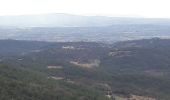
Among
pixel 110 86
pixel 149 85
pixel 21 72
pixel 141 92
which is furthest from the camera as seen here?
pixel 149 85

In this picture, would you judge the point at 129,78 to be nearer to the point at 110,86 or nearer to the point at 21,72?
the point at 110,86

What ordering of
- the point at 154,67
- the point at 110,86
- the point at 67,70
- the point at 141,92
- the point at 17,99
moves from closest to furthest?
the point at 17,99 < the point at 141,92 < the point at 110,86 < the point at 67,70 < the point at 154,67

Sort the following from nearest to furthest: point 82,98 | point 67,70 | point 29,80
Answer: point 82,98, point 29,80, point 67,70

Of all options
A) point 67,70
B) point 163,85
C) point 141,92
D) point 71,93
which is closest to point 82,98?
point 71,93

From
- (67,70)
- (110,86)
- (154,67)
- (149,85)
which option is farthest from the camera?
(154,67)

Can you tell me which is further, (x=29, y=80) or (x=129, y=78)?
(x=129, y=78)

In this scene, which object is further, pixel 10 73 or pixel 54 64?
pixel 54 64

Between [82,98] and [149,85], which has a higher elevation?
[82,98]

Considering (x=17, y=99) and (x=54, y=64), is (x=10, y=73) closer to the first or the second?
(x=17, y=99)

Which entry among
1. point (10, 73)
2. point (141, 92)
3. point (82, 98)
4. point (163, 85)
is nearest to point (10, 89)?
point (82, 98)
